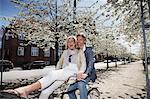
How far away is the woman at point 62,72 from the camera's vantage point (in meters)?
3.53

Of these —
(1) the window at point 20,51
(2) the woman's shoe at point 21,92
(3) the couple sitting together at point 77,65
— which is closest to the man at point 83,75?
(3) the couple sitting together at point 77,65

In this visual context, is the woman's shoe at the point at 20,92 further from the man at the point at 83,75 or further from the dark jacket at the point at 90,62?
the dark jacket at the point at 90,62

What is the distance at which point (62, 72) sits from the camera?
405cm

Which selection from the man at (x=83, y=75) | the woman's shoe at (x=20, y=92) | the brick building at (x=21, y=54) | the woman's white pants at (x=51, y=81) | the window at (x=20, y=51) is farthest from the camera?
the window at (x=20, y=51)

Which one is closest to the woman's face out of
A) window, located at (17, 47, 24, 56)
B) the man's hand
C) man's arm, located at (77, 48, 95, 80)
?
man's arm, located at (77, 48, 95, 80)

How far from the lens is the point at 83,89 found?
14.5 ft

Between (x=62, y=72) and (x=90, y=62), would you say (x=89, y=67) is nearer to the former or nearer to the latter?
(x=90, y=62)

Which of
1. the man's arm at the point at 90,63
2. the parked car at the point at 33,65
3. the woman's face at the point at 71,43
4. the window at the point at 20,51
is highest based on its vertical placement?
the window at the point at 20,51

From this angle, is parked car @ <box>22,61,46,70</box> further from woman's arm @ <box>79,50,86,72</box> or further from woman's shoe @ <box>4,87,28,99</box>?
woman's shoe @ <box>4,87,28,99</box>

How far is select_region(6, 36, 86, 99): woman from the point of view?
3531 millimetres

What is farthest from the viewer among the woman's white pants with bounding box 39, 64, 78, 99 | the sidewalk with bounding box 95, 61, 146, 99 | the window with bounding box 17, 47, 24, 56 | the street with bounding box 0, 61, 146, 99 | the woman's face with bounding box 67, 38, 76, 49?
the window with bounding box 17, 47, 24, 56

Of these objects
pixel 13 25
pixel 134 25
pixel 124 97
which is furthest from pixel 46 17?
pixel 124 97

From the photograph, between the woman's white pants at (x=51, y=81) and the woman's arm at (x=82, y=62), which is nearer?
the woman's white pants at (x=51, y=81)

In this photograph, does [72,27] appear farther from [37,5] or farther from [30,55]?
[30,55]
